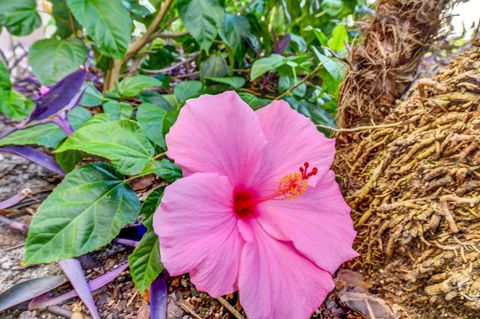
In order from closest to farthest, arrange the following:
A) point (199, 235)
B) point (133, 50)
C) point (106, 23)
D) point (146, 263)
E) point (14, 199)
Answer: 1. point (199, 235)
2. point (146, 263)
3. point (14, 199)
4. point (106, 23)
5. point (133, 50)

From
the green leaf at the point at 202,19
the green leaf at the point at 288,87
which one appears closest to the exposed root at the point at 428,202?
the green leaf at the point at 288,87

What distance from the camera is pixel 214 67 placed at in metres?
1.28

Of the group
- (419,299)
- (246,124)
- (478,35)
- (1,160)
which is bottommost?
(1,160)

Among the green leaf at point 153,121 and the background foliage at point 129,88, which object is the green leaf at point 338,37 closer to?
the background foliage at point 129,88

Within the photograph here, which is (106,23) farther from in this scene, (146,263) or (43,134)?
(146,263)

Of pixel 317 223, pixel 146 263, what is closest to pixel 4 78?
pixel 146 263

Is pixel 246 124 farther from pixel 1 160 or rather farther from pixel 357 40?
pixel 1 160

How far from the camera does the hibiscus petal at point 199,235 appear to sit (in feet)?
1.77

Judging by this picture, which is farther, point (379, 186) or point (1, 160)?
point (1, 160)

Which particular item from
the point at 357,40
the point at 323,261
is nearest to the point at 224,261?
the point at 323,261

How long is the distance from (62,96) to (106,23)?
248mm

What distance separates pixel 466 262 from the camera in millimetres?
596

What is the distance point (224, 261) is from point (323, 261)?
0.17 m

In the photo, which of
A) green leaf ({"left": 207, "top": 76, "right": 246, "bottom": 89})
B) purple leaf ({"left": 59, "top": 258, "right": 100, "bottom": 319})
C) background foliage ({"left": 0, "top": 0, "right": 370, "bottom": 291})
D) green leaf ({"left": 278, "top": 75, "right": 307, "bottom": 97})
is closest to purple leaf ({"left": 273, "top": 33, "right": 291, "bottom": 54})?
background foliage ({"left": 0, "top": 0, "right": 370, "bottom": 291})
